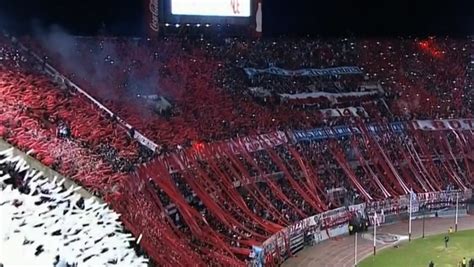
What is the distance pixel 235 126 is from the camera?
37500mm

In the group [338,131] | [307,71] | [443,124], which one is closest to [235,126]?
[338,131]

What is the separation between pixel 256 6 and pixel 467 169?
15041 mm

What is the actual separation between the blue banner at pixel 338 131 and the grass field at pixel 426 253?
321 inches

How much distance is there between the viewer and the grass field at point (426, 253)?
3130 cm

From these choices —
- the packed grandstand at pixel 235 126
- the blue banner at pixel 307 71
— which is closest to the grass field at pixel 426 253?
the packed grandstand at pixel 235 126

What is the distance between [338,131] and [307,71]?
5.86 metres

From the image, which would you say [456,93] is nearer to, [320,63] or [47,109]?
[320,63]

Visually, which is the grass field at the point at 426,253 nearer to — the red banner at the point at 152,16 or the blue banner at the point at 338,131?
the blue banner at the point at 338,131

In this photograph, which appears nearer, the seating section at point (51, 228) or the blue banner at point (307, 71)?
the seating section at point (51, 228)

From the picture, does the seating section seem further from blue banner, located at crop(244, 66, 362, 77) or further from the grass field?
blue banner, located at crop(244, 66, 362, 77)

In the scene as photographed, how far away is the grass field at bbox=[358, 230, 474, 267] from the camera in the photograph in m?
31.3

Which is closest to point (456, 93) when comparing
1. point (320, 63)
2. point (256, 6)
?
point (320, 63)

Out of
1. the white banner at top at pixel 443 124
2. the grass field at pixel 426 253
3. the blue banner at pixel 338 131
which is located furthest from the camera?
the white banner at top at pixel 443 124

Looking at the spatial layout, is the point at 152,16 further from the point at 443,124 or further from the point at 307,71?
the point at 443,124
